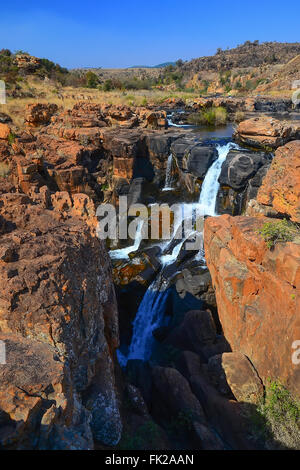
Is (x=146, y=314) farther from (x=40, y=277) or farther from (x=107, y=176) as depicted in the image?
(x=107, y=176)

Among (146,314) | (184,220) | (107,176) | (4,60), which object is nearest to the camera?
(146,314)

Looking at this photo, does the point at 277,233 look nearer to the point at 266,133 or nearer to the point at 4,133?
the point at 266,133

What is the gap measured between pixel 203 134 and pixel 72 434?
720 inches

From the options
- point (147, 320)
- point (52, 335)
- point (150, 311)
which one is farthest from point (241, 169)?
point (52, 335)

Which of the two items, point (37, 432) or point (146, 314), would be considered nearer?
point (37, 432)

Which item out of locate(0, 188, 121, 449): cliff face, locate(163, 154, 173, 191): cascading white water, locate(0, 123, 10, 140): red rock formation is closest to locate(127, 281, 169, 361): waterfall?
locate(0, 188, 121, 449): cliff face

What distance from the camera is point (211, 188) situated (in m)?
13.1

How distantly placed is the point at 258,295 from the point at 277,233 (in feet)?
4.24

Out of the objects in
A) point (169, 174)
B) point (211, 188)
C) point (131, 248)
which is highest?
point (169, 174)

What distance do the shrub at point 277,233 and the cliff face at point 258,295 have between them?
12 centimetres

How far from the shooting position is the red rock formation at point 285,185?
7016mm

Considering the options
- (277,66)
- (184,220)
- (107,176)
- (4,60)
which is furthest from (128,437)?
(277,66)

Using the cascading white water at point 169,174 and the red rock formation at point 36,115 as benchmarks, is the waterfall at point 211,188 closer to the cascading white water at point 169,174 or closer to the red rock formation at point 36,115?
the cascading white water at point 169,174

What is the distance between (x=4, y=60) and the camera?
30.1 metres
